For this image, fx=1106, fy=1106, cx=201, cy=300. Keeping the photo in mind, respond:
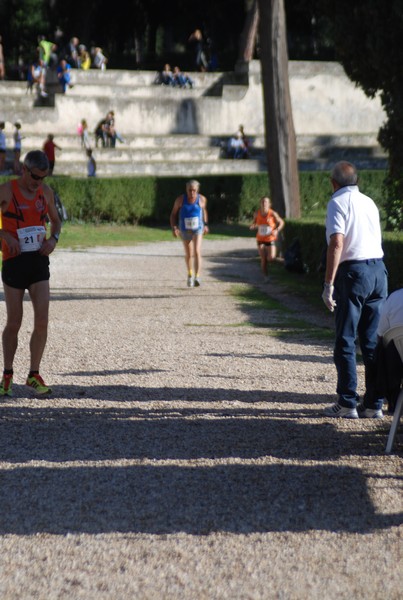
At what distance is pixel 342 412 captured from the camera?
A: 7.14 meters

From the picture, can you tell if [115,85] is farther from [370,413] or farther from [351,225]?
[370,413]

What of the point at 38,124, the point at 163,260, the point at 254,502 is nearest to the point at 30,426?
the point at 254,502

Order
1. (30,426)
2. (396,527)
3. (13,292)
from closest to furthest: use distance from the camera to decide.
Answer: (396,527)
(30,426)
(13,292)

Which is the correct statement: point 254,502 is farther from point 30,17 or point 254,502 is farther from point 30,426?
point 30,17

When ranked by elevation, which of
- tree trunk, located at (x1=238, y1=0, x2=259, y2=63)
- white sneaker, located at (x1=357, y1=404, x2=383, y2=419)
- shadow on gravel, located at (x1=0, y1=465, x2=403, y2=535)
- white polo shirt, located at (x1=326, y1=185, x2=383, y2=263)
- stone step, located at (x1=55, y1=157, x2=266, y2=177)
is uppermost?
tree trunk, located at (x1=238, y1=0, x2=259, y2=63)

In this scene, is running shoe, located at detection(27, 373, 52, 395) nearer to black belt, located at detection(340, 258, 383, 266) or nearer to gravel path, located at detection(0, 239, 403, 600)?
Answer: gravel path, located at detection(0, 239, 403, 600)

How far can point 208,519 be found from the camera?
197 inches

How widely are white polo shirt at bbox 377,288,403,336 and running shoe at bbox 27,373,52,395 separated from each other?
2876 millimetres

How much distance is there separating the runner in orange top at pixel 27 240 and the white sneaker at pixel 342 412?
6.70 feet

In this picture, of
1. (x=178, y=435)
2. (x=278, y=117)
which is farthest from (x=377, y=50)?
(x=278, y=117)

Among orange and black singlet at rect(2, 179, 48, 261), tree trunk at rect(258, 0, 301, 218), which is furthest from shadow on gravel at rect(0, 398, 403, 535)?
tree trunk at rect(258, 0, 301, 218)

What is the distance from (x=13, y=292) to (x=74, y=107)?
32229 millimetres

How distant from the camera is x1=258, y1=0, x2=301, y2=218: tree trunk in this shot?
2323 centimetres

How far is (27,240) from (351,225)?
2.21m
